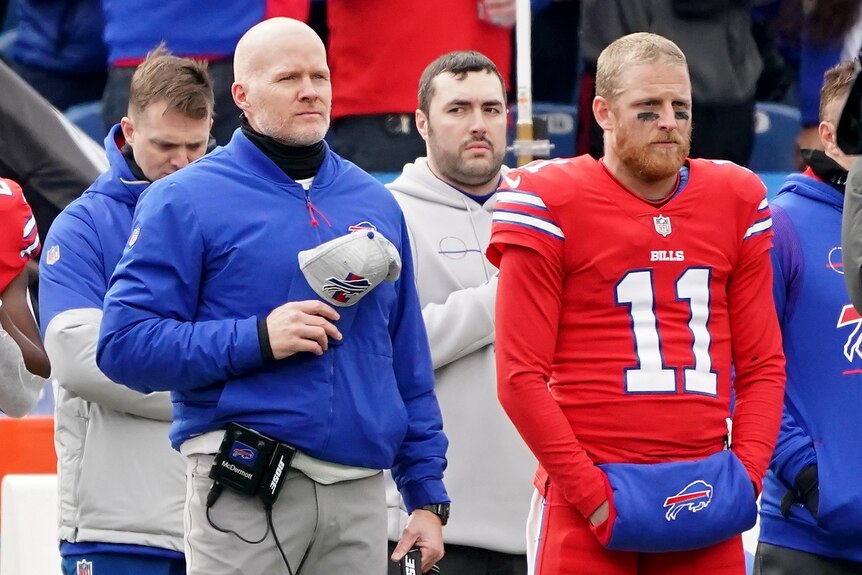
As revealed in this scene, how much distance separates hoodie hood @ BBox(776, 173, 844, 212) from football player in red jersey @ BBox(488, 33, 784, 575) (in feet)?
1.62

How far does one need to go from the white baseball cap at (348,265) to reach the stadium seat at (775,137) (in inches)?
178

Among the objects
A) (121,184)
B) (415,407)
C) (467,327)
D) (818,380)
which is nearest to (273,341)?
(415,407)

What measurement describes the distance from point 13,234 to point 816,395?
7.33 ft

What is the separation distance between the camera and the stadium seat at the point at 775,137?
26.6 feet

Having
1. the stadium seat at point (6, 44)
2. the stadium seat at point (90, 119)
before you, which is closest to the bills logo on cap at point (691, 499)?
the stadium seat at point (90, 119)

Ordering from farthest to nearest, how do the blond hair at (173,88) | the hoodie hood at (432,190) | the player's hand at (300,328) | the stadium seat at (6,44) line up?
the stadium seat at (6,44) < the hoodie hood at (432,190) < the blond hair at (173,88) < the player's hand at (300,328)

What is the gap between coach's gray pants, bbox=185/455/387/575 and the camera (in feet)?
12.5

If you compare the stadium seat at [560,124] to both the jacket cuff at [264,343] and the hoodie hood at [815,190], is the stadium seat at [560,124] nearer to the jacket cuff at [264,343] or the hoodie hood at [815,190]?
the hoodie hood at [815,190]

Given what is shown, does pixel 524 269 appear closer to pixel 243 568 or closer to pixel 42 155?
pixel 243 568

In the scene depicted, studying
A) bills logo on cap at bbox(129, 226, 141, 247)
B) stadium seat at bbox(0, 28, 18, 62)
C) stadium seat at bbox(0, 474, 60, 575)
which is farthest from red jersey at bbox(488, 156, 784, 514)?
stadium seat at bbox(0, 28, 18, 62)

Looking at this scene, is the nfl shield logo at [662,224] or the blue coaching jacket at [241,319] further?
the nfl shield logo at [662,224]

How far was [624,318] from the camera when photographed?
4031 millimetres

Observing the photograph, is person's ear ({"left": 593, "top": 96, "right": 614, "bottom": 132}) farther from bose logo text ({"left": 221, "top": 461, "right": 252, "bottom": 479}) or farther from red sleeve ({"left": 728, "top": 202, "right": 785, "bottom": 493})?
bose logo text ({"left": 221, "top": 461, "right": 252, "bottom": 479})

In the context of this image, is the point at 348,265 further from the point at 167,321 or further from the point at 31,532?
the point at 31,532
